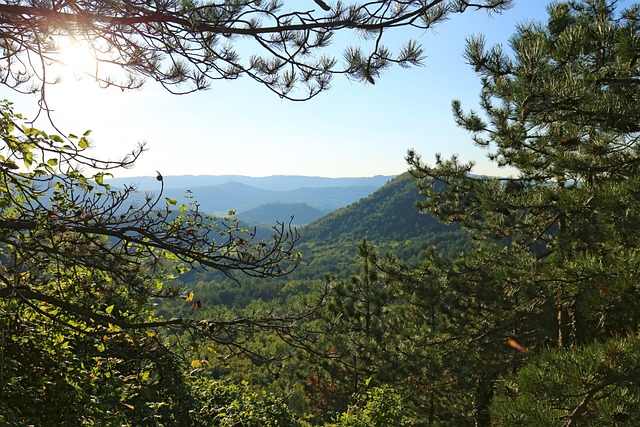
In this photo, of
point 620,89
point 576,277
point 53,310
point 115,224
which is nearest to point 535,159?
point 620,89

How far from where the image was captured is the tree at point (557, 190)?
115 inches

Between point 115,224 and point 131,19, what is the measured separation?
1.23 meters

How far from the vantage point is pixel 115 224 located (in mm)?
2500

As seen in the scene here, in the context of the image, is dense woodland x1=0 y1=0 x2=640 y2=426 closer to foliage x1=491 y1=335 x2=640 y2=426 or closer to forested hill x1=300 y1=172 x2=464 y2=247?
foliage x1=491 y1=335 x2=640 y2=426

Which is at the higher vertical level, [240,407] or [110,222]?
[110,222]

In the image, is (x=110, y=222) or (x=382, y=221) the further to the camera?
(x=382, y=221)

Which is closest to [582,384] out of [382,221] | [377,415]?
[377,415]

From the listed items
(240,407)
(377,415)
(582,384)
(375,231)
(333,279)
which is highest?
(333,279)

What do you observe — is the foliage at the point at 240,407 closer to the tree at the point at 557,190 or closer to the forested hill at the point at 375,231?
the tree at the point at 557,190

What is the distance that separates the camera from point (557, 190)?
5.11 metres

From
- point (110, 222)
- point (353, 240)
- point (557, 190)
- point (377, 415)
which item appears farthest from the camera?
point (353, 240)

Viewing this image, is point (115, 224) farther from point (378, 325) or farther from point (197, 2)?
point (378, 325)

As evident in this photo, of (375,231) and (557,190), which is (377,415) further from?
(375,231)

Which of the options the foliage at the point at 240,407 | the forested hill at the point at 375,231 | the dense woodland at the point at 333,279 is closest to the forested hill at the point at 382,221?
the forested hill at the point at 375,231
